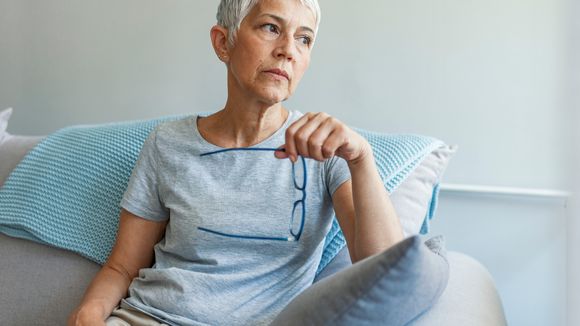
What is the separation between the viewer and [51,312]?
1.55m

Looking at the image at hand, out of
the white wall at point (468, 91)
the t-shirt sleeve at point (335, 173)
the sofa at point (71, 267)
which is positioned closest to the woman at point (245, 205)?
the t-shirt sleeve at point (335, 173)

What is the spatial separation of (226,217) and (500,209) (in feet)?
2.49

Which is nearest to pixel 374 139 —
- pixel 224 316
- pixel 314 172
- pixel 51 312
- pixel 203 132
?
pixel 314 172

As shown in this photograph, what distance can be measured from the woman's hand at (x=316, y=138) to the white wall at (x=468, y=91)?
0.72 meters

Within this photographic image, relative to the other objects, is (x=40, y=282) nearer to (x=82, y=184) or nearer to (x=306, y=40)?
(x=82, y=184)

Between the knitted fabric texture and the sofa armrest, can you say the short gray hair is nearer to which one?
the knitted fabric texture

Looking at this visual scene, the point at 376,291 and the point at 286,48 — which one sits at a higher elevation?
the point at 286,48

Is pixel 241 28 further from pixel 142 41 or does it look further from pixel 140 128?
pixel 142 41

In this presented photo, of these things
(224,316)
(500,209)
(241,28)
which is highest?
(241,28)

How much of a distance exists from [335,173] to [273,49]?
10.0 inches

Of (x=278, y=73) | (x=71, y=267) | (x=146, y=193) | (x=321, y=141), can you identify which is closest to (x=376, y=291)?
(x=321, y=141)

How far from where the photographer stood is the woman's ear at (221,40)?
1438 millimetres

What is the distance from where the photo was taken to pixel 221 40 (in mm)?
1450

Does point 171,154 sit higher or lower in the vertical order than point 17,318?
higher
